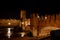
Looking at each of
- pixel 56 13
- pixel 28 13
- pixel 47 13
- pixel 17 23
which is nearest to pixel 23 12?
pixel 28 13

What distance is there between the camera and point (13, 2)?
5.00 m

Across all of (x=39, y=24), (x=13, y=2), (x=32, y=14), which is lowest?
(x=39, y=24)

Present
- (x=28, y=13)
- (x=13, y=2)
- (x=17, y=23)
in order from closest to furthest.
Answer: (x=13, y=2) → (x=28, y=13) → (x=17, y=23)

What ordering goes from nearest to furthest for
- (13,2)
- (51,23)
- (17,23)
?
(13,2) → (51,23) → (17,23)

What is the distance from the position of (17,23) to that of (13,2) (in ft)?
7.70

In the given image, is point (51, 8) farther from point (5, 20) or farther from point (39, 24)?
point (5, 20)

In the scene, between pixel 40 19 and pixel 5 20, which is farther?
pixel 5 20

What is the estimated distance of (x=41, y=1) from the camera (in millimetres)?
5078

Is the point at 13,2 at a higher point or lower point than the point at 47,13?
higher

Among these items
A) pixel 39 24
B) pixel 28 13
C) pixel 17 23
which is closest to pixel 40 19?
pixel 39 24

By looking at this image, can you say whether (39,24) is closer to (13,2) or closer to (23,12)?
(23,12)

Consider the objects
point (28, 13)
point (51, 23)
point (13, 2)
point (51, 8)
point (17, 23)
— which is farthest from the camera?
point (17, 23)

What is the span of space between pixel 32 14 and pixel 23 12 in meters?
0.55

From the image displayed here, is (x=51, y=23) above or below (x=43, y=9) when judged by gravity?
below
